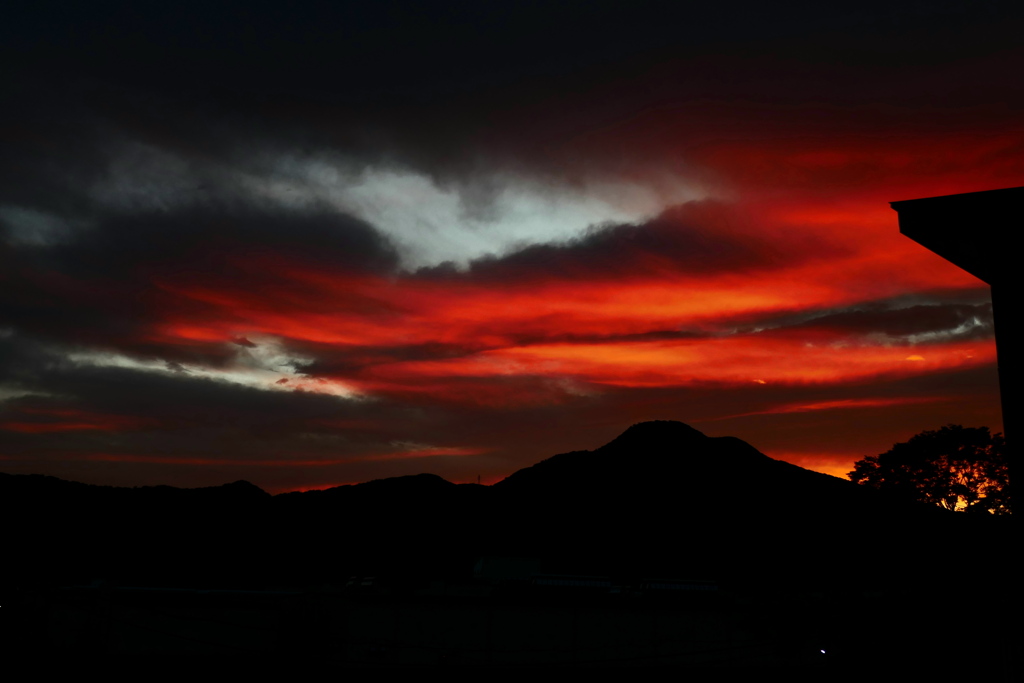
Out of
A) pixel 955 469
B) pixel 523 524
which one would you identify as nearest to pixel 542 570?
pixel 523 524

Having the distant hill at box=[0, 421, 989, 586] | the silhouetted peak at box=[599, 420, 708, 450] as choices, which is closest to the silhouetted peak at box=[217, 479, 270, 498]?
the distant hill at box=[0, 421, 989, 586]

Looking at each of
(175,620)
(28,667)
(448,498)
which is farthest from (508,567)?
(448,498)

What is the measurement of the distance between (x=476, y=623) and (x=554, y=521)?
3173 inches

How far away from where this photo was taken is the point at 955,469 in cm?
8256

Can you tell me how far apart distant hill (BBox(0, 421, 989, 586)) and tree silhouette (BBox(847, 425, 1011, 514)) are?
2753 mm

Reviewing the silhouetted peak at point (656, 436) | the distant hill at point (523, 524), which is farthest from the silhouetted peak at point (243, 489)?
the silhouetted peak at point (656, 436)

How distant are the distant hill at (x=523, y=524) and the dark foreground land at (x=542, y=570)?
17.4 inches

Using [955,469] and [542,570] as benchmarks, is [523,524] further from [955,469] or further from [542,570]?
[955,469]

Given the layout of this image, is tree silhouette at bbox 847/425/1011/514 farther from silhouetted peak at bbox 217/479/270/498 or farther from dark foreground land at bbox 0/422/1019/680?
silhouetted peak at bbox 217/479/270/498

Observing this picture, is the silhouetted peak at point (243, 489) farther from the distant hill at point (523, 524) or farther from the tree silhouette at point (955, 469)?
the tree silhouette at point (955, 469)

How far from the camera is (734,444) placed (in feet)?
477

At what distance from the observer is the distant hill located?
99688 mm

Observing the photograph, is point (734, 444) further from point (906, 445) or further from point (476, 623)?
point (476, 623)

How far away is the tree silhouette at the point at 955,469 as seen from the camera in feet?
265
